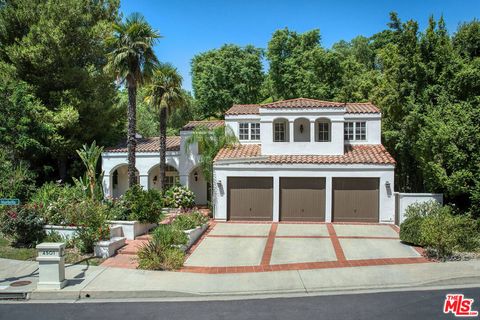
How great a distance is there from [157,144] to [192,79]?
75.4ft

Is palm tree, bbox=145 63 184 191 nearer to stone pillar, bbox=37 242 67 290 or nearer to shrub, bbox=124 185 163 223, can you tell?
shrub, bbox=124 185 163 223

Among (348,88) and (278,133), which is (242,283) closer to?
(278,133)

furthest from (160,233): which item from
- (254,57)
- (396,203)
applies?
(254,57)

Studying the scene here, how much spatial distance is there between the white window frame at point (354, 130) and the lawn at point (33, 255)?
16.2m

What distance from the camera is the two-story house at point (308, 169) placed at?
21219 millimetres

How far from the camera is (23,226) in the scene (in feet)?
51.6

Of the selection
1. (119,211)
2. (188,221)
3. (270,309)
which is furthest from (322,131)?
(270,309)

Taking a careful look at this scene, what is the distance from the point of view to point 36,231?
16.0 m

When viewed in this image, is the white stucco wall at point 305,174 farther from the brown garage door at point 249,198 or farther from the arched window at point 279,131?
the arched window at point 279,131

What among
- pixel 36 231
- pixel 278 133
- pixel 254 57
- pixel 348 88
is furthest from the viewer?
pixel 254 57

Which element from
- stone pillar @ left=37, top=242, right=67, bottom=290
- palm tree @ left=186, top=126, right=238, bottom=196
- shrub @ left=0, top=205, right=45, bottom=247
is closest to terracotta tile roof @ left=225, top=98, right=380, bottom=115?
palm tree @ left=186, top=126, right=238, bottom=196

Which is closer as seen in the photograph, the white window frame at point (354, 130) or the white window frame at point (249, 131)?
the white window frame at point (354, 130)

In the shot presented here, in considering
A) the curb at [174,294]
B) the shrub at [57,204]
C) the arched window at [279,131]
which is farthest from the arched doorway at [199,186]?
the curb at [174,294]

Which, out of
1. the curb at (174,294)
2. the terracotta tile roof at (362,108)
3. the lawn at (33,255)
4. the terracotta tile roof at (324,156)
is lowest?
the curb at (174,294)
